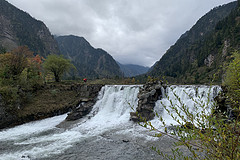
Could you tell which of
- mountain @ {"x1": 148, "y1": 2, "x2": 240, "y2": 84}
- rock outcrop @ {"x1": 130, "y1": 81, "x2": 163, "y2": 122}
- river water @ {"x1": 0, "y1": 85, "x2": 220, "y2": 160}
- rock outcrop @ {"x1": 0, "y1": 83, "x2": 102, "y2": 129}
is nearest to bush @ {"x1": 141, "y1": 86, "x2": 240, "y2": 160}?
mountain @ {"x1": 148, "y1": 2, "x2": 240, "y2": 84}

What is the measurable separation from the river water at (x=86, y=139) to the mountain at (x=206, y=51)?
5.51 meters

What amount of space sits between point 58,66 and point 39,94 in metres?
9.87

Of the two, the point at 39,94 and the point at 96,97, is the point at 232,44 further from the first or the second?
the point at 39,94

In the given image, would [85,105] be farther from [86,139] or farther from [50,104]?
[86,139]

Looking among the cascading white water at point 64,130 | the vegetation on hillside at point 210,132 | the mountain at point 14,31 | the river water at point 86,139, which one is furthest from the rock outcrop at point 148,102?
the mountain at point 14,31

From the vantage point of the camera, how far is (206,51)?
78.0 m

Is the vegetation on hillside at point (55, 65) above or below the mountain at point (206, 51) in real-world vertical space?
below

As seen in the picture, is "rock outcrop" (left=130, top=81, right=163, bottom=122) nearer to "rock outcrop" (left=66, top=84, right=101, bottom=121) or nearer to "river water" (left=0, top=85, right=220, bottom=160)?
"river water" (left=0, top=85, right=220, bottom=160)

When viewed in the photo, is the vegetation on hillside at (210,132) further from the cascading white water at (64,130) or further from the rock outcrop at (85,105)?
the rock outcrop at (85,105)

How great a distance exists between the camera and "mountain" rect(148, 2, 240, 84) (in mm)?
57438

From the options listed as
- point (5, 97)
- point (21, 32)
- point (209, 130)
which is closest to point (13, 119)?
point (5, 97)

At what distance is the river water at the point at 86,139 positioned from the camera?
27.3ft

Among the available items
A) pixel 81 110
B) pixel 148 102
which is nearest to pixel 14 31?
pixel 81 110

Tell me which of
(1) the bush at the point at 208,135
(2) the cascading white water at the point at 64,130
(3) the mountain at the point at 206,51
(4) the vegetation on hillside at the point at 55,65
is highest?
(3) the mountain at the point at 206,51
